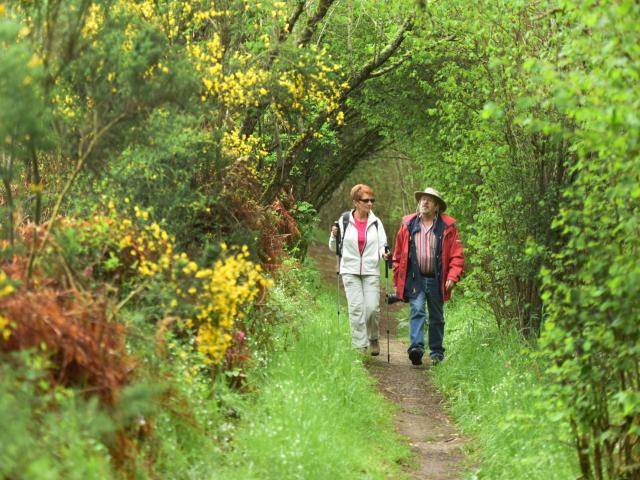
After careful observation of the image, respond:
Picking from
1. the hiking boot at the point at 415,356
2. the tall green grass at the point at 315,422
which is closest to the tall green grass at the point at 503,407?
the hiking boot at the point at 415,356

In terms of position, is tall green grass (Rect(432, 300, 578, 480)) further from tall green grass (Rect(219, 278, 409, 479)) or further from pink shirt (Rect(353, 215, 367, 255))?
pink shirt (Rect(353, 215, 367, 255))

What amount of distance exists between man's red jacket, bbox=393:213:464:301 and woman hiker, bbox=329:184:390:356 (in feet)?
0.73

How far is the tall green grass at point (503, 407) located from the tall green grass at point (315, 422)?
2.53 feet

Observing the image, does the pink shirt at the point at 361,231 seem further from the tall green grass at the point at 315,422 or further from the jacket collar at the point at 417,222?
the tall green grass at the point at 315,422

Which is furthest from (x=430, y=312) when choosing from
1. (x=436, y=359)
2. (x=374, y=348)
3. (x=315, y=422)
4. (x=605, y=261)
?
(x=605, y=261)

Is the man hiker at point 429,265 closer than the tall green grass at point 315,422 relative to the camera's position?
No

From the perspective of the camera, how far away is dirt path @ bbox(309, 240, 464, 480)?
798 centimetres

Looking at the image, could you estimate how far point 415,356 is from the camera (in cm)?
1197

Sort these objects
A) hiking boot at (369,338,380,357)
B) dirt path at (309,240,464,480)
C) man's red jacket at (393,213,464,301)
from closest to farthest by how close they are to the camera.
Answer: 1. dirt path at (309,240,464,480)
2. man's red jacket at (393,213,464,301)
3. hiking boot at (369,338,380,357)

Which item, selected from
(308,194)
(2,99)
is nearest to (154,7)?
(2,99)

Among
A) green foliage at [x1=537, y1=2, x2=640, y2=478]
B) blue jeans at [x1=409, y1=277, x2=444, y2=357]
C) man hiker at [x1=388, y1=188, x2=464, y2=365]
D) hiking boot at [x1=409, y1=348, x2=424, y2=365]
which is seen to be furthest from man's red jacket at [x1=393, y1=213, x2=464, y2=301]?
green foliage at [x1=537, y1=2, x2=640, y2=478]

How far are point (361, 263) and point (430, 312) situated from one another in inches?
41.7

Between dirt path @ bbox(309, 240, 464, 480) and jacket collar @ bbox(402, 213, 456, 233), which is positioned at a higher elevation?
jacket collar @ bbox(402, 213, 456, 233)

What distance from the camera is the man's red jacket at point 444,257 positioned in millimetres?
11531
